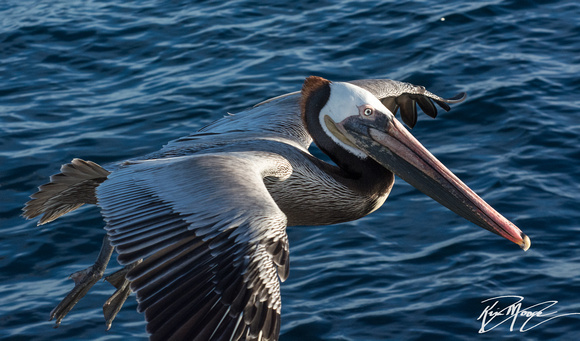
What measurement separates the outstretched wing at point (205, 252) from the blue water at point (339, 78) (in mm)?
1870

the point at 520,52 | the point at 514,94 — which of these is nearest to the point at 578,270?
the point at 514,94

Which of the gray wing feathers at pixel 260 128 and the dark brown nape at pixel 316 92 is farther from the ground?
the dark brown nape at pixel 316 92

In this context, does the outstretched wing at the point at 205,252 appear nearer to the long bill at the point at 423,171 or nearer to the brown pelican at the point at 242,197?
the brown pelican at the point at 242,197

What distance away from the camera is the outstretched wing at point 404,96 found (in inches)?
270

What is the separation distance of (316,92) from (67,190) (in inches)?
74.6

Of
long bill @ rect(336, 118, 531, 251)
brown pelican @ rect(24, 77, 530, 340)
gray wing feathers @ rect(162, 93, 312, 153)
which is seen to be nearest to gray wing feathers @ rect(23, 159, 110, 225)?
brown pelican @ rect(24, 77, 530, 340)

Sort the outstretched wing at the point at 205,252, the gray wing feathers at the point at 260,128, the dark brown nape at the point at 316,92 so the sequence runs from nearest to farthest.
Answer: the outstretched wing at the point at 205,252 < the dark brown nape at the point at 316,92 < the gray wing feathers at the point at 260,128

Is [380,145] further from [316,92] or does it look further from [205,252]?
[205,252]

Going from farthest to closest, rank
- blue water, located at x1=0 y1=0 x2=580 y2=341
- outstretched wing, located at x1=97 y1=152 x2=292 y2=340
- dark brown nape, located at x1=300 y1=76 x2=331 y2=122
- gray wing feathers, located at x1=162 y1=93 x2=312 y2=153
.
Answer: blue water, located at x1=0 y1=0 x2=580 y2=341 → gray wing feathers, located at x1=162 y1=93 x2=312 y2=153 → dark brown nape, located at x1=300 y1=76 x2=331 y2=122 → outstretched wing, located at x1=97 y1=152 x2=292 y2=340

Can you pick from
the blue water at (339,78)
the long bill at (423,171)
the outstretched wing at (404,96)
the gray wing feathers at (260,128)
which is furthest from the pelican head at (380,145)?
the blue water at (339,78)

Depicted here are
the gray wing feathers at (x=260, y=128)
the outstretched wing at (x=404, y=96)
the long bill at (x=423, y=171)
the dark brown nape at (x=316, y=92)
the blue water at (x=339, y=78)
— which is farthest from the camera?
the outstretched wing at (x=404, y=96)

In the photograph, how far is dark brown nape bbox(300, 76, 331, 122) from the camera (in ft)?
19.5

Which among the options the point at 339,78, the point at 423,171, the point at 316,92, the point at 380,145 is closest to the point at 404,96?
the point at 316,92

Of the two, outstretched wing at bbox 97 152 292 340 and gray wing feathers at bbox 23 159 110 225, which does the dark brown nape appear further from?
gray wing feathers at bbox 23 159 110 225
